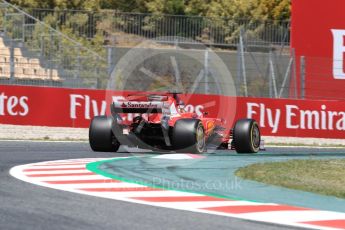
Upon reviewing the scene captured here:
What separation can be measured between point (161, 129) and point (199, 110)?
7.39 metres

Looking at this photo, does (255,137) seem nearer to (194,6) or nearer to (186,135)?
(186,135)

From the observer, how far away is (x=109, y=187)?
10516mm

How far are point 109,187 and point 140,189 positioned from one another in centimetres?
41

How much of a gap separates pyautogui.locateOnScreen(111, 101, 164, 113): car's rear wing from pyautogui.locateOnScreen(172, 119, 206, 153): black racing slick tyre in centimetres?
48

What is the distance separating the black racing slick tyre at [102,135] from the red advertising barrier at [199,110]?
618cm

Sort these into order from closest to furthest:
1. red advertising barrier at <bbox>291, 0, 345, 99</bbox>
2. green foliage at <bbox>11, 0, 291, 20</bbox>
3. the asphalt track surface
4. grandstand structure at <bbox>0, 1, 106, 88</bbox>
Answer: the asphalt track surface, grandstand structure at <bbox>0, 1, 106, 88</bbox>, red advertising barrier at <bbox>291, 0, 345, 99</bbox>, green foliage at <bbox>11, 0, 291, 20</bbox>

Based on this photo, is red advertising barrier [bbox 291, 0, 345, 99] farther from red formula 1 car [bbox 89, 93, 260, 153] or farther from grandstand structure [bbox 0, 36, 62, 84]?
red formula 1 car [bbox 89, 93, 260, 153]

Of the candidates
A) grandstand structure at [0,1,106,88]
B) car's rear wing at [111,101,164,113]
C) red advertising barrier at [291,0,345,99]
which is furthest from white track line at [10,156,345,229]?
red advertising barrier at [291,0,345,99]

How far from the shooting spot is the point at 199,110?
77.5ft

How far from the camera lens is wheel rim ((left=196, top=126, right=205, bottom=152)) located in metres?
16.1

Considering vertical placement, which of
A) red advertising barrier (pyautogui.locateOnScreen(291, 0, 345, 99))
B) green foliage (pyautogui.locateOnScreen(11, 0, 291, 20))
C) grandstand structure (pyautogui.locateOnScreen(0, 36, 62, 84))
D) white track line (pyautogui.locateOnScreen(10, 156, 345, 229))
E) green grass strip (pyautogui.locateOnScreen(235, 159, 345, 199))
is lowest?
green grass strip (pyautogui.locateOnScreen(235, 159, 345, 199))

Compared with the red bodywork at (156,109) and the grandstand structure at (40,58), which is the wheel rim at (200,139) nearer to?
the red bodywork at (156,109)

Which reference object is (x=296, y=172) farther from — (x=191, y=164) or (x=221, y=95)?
(x=221, y=95)

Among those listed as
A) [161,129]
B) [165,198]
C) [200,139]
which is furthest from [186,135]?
[165,198]
